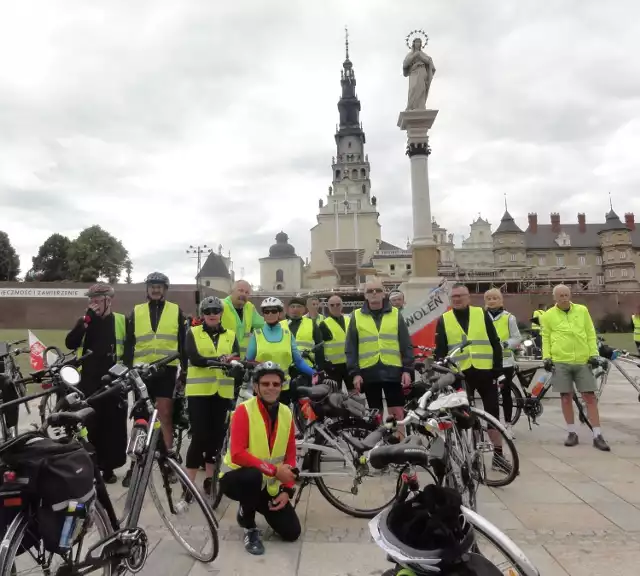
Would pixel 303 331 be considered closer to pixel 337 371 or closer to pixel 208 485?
pixel 337 371

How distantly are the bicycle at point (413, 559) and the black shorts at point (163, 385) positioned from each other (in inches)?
121

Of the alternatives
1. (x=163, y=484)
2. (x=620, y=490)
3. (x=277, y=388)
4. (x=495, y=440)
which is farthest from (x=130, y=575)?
(x=620, y=490)

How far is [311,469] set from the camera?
420 centimetres

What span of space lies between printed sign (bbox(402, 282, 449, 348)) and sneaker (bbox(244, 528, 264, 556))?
6530 millimetres

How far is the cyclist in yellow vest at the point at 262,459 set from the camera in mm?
3479

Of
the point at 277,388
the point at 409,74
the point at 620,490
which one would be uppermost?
the point at 409,74

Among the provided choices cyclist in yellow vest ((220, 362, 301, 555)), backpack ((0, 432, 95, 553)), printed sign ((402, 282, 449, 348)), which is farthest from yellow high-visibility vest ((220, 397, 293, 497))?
printed sign ((402, 282, 449, 348))

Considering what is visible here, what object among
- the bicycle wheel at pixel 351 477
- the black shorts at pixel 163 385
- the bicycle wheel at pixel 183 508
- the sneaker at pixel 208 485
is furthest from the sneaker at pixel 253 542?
the black shorts at pixel 163 385

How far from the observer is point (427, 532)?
1.88 metres

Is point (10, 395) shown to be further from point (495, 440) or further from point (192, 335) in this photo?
point (495, 440)

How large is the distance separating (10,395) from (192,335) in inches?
130

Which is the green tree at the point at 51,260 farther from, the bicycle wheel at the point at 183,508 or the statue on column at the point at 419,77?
the bicycle wheel at the point at 183,508

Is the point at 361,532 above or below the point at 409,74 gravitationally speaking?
below

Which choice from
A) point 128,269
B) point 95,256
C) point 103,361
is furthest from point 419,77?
point 128,269
